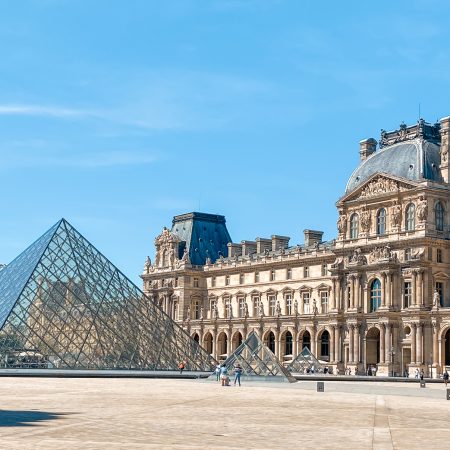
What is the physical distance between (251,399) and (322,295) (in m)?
50.4

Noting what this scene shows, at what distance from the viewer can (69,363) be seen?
151ft

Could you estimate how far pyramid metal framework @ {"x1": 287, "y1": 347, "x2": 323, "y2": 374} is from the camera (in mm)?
66438

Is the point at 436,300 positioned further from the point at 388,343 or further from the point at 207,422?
the point at 207,422

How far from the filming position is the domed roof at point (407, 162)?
67.9 metres

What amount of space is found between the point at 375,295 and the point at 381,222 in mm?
5538

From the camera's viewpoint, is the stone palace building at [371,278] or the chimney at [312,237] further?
the chimney at [312,237]

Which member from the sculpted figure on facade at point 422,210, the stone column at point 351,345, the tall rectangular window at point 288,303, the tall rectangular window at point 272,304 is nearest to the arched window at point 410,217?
the sculpted figure on facade at point 422,210

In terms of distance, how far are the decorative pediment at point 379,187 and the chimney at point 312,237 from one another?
34.2 ft

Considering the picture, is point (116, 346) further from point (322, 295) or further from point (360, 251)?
point (322, 295)

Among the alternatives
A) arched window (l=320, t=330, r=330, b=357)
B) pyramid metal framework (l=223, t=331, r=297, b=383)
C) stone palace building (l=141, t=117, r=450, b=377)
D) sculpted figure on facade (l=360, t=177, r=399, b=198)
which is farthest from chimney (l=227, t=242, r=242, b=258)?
pyramid metal framework (l=223, t=331, r=297, b=383)

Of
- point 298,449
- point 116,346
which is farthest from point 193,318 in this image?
point 298,449

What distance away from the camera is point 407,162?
69000 millimetres

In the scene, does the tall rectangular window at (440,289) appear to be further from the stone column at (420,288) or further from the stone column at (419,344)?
the stone column at (419,344)

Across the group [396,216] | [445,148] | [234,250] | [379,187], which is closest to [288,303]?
[234,250]
